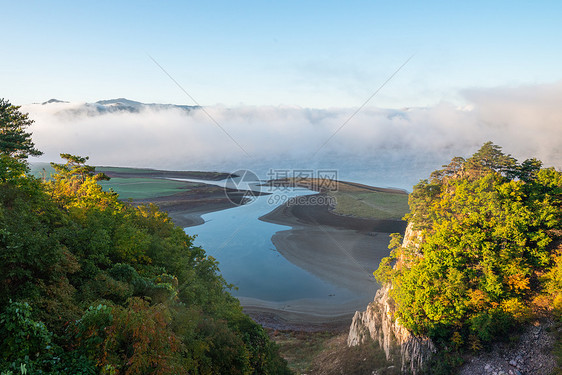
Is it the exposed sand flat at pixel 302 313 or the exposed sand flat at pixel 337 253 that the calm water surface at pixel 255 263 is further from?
the exposed sand flat at pixel 337 253

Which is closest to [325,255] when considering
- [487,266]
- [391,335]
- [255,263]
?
[255,263]

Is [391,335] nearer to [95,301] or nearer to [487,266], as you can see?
[487,266]

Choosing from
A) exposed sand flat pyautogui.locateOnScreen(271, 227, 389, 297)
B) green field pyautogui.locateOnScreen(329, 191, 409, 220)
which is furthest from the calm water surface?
green field pyautogui.locateOnScreen(329, 191, 409, 220)

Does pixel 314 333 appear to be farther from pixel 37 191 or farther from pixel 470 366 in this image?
pixel 37 191

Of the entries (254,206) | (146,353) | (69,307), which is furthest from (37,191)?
(254,206)

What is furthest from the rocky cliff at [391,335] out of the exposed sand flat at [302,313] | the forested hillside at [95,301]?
the forested hillside at [95,301]

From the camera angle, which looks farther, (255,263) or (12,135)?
(255,263)
